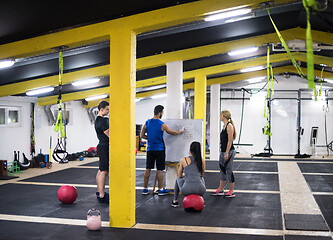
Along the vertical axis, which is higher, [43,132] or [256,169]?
[43,132]

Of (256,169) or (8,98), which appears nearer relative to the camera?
(8,98)

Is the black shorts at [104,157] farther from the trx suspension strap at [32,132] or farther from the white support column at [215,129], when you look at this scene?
the white support column at [215,129]

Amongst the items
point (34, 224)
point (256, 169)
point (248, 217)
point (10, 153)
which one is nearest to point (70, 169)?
point (10, 153)

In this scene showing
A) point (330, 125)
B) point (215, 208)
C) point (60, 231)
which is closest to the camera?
point (60, 231)

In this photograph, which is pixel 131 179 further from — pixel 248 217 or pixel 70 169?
pixel 70 169

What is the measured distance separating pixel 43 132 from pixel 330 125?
36.9 feet

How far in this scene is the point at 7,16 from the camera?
4.79 metres

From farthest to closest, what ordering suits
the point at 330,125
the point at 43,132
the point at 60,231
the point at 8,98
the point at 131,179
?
the point at 330,125 → the point at 43,132 → the point at 8,98 → the point at 131,179 → the point at 60,231

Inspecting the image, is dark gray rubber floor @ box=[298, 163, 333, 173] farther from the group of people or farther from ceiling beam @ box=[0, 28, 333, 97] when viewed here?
the group of people

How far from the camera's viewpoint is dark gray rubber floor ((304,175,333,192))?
7402 mm

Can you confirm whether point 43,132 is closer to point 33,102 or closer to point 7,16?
point 33,102

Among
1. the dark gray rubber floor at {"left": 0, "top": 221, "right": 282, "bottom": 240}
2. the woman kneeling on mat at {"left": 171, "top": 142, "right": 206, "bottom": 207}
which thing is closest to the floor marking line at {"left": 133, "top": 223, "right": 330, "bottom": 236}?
the dark gray rubber floor at {"left": 0, "top": 221, "right": 282, "bottom": 240}

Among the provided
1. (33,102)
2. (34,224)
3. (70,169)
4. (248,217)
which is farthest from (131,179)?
(33,102)

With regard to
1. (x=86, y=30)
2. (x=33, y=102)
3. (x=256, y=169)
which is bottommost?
(x=256, y=169)
